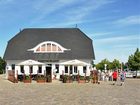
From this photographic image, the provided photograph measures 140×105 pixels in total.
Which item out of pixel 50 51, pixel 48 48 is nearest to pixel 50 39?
pixel 48 48

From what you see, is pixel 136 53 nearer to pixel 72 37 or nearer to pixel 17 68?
pixel 72 37

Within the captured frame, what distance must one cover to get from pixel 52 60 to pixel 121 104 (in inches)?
1706

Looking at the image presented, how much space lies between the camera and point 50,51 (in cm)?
6081

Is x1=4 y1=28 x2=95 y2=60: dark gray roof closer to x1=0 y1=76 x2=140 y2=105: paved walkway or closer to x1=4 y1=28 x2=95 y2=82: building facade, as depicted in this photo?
x1=4 y1=28 x2=95 y2=82: building facade

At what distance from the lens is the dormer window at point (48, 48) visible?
6083cm

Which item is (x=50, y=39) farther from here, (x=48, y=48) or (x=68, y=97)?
(x=68, y=97)

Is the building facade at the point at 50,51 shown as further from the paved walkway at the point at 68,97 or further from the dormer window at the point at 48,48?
the paved walkway at the point at 68,97

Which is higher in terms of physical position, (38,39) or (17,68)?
(38,39)

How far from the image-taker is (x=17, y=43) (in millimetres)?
64375

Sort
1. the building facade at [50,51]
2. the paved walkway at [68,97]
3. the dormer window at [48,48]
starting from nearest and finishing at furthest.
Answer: the paved walkway at [68,97] → the building facade at [50,51] → the dormer window at [48,48]

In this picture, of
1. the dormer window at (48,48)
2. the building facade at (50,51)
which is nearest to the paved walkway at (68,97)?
the building facade at (50,51)

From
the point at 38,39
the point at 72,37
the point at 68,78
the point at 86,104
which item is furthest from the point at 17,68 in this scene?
the point at 86,104

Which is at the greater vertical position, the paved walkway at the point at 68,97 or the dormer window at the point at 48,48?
the dormer window at the point at 48,48

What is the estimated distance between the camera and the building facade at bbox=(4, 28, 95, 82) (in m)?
57.8
